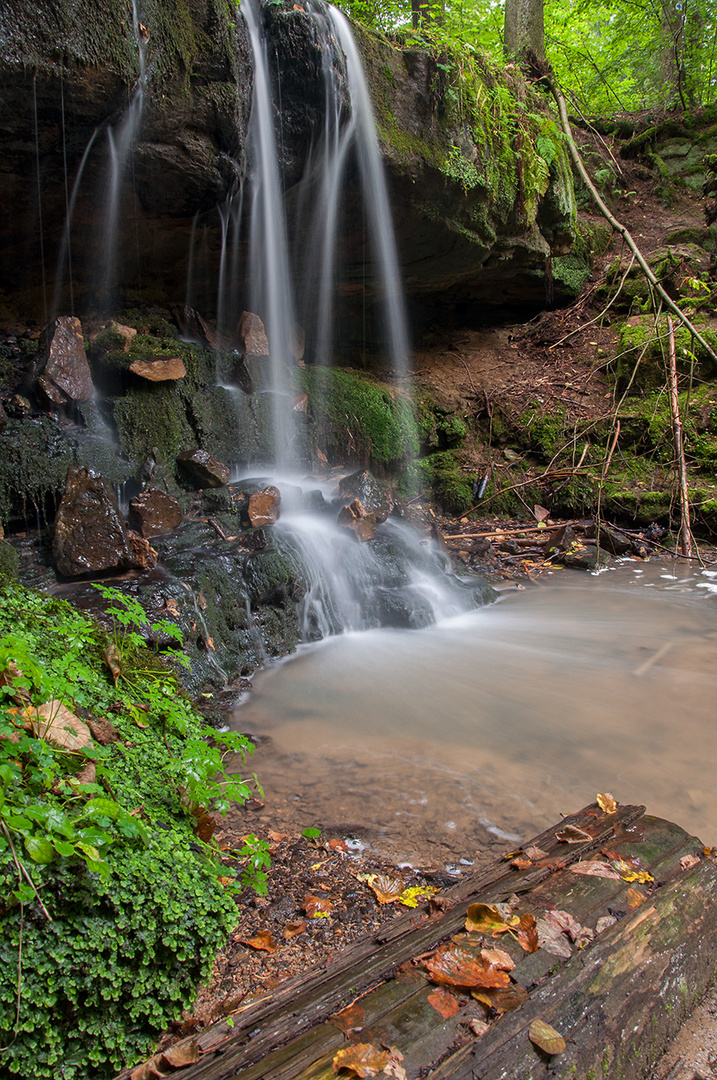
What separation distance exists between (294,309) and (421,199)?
2489 mm

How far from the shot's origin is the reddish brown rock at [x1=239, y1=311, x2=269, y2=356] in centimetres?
749

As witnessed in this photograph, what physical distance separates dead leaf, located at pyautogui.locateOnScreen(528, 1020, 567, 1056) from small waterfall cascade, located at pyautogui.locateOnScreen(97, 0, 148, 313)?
18.9 feet

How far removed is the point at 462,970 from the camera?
1.39 m

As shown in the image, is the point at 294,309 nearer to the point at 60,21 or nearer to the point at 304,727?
the point at 60,21

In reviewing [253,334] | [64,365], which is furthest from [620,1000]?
[253,334]

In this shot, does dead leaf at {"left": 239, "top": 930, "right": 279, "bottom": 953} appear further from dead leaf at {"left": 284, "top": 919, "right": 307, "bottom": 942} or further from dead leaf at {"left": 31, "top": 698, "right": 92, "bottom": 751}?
dead leaf at {"left": 31, "top": 698, "right": 92, "bottom": 751}

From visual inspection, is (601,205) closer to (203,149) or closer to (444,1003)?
(203,149)

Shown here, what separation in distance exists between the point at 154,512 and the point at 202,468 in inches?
36.8

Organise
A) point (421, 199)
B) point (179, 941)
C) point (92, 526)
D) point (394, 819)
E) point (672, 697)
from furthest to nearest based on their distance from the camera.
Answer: point (421, 199)
point (92, 526)
point (672, 697)
point (394, 819)
point (179, 941)

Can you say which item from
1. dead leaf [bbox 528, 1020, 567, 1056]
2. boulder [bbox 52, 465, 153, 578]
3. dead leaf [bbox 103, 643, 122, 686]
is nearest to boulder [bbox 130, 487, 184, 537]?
boulder [bbox 52, 465, 153, 578]

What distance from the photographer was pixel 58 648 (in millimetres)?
2373

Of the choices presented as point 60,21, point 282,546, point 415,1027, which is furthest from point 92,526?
point 415,1027

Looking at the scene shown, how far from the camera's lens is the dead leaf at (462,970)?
1354 mm

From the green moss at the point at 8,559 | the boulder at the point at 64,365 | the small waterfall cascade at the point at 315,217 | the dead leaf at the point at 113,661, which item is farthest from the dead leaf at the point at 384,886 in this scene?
the small waterfall cascade at the point at 315,217
